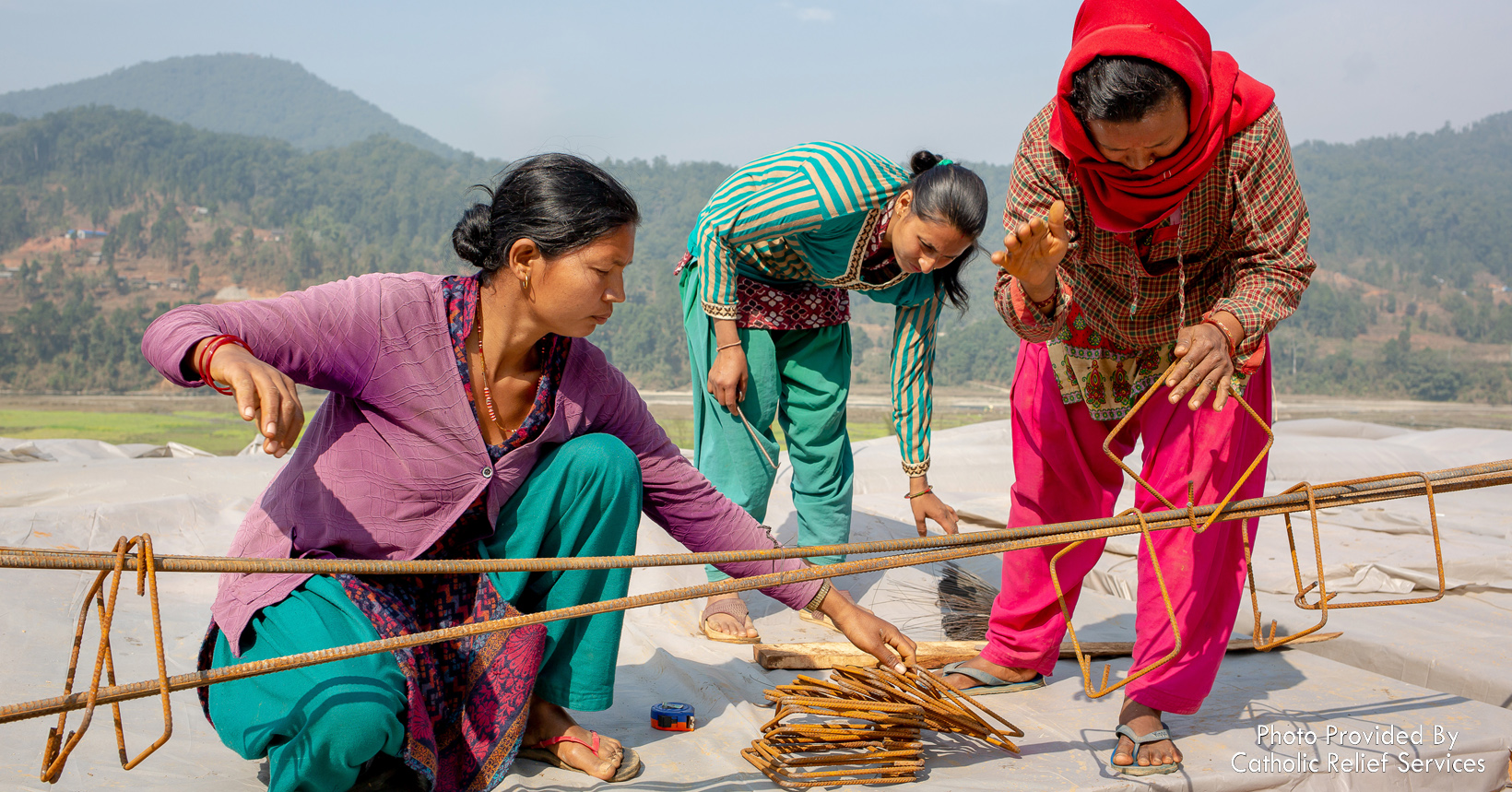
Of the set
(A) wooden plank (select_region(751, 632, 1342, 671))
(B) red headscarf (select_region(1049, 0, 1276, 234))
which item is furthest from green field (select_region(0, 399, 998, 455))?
(B) red headscarf (select_region(1049, 0, 1276, 234))

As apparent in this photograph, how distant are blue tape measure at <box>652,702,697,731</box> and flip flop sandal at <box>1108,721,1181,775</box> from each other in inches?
35.6

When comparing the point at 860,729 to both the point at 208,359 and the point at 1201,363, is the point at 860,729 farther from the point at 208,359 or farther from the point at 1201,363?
the point at 208,359

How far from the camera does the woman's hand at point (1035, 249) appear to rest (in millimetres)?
1678

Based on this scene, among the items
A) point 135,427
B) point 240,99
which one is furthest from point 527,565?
point 240,99

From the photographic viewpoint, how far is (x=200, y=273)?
1393 inches

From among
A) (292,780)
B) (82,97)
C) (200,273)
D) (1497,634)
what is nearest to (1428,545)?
(1497,634)

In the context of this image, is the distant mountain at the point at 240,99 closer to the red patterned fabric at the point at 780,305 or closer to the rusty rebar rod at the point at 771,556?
the red patterned fabric at the point at 780,305

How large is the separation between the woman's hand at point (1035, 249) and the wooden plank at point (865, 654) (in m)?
1.22

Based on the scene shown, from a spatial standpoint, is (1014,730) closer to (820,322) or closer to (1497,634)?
Answer: (820,322)

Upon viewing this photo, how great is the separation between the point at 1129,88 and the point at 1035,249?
319mm

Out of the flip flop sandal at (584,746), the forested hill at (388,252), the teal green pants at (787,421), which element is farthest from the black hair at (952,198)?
the forested hill at (388,252)

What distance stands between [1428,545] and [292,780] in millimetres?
4146

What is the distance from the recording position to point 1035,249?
173 cm

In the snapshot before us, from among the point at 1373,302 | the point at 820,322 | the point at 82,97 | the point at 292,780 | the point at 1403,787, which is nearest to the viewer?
the point at 292,780
